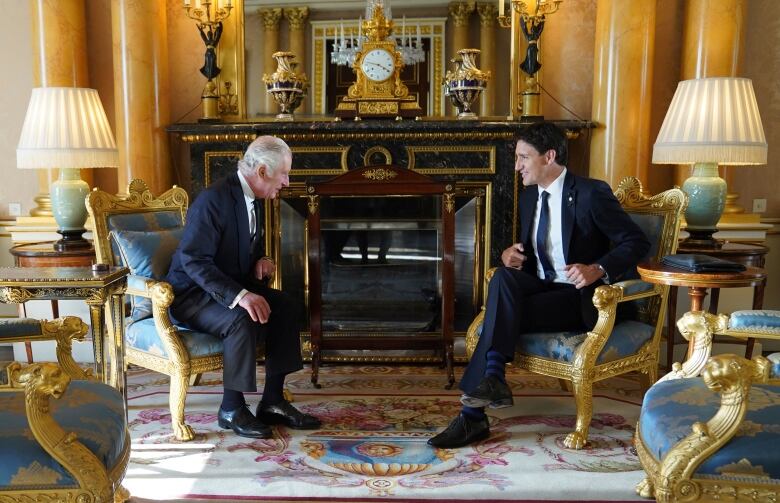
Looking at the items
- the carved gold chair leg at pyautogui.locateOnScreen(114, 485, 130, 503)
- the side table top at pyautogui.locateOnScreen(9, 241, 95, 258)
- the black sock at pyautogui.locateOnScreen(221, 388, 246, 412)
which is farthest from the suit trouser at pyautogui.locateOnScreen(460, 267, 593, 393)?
the side table top at pyautogui.locateOnScreen(9, 241, 95, 258)

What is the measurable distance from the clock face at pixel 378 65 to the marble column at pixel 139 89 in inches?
53.3

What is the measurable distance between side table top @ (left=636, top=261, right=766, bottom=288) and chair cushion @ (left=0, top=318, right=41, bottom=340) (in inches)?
89.8

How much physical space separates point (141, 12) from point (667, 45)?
11.1 feet

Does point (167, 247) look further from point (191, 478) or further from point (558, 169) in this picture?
point (558, 169)

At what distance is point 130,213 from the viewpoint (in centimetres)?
344

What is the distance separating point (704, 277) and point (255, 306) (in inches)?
71.2

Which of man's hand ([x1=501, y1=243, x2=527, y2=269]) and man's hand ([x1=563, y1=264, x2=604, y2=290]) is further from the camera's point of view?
man's hand ([x1=501, y1=243, x2=527, y2=269])

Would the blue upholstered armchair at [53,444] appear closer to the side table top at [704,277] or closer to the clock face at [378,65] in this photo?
the side table top at [704,277]

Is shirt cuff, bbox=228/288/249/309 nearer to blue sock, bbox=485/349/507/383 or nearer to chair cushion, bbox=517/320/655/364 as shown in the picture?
blue sock, bbox=485/349/507/383

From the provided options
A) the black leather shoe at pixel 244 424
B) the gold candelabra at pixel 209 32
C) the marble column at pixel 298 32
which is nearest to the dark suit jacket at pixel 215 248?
the black leather shoe at pixel 244 424

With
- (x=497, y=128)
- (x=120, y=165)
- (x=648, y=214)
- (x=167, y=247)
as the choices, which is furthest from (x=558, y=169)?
(x=120, y=165)

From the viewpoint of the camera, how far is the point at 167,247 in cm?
332

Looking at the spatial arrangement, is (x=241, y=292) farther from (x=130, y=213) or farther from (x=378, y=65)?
(x=378, y=65)

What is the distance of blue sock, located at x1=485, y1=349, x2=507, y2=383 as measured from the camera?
2941 mm
